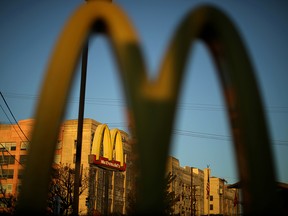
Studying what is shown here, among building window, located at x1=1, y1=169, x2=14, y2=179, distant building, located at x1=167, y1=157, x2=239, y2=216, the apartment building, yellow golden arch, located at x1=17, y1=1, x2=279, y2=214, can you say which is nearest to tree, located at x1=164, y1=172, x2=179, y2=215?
the apartment building

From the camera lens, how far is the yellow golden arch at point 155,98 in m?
8.23

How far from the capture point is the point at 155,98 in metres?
8.57

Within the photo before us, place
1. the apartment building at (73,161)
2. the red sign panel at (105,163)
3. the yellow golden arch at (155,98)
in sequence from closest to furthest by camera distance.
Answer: the yellow golden arch at (155,98) → the red sign panel at (105,163) → the apartment building at (73,161)

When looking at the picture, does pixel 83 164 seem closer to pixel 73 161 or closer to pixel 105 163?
pixel 73 161

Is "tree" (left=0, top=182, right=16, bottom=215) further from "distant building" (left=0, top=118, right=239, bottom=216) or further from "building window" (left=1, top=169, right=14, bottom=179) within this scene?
"building window" (left=1, top=169, right=14, bottom=179)

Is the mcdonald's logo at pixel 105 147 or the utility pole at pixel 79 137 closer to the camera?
Answer: the utility pole at pixel 79 137

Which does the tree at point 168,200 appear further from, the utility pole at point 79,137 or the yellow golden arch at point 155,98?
the yellow golden arch at point 155,98

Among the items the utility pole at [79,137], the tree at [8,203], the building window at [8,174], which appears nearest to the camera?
the utility pole at [79,137]

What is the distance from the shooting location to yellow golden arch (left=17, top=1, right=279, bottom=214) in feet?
27.0

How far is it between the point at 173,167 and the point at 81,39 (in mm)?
69908

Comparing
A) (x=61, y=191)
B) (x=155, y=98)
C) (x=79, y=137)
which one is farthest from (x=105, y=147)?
(x=155, y=98)

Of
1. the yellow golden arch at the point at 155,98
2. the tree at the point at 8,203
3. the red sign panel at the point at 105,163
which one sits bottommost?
the tree at the point at 8,203

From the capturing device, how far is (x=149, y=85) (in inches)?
342

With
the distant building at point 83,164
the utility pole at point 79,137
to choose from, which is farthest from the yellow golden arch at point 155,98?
the distant building at point 83,164
